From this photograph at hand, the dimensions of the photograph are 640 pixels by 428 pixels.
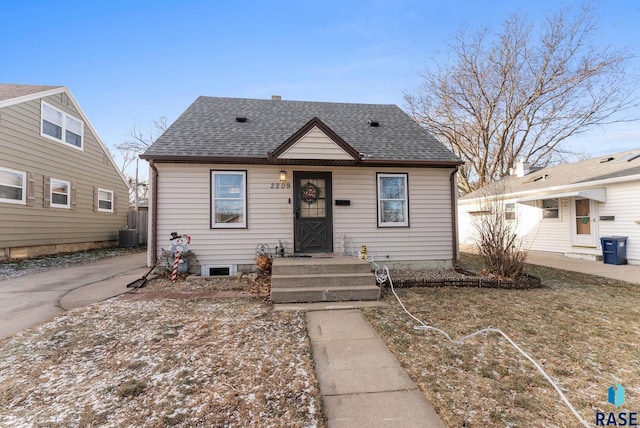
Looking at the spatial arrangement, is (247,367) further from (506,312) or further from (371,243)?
(371,243)

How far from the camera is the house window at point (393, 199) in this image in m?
7.61

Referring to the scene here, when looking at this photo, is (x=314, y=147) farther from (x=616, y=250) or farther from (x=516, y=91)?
(x=516, y=91)

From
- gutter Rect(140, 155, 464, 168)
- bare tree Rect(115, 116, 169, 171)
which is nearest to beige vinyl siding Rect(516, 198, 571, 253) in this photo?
gutter Rect(140, 155, 464, 168)

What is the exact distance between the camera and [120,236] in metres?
14.0

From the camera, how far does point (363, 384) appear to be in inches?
96.6

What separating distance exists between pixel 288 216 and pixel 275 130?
9.51 feet

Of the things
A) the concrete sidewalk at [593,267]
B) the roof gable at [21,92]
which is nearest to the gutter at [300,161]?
the concrete sidewalk at [593,267]

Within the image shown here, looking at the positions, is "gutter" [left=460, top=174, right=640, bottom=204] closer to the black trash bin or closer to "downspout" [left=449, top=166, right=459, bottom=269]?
"downspout" [left=449, top=166, right=459, bottom=269]

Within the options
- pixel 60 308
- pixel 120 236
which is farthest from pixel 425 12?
pixel 120 236

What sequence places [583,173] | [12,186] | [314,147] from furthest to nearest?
1. [583,173]
2. [12,186]
3. [314,147]

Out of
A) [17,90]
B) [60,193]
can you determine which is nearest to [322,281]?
[60,193]

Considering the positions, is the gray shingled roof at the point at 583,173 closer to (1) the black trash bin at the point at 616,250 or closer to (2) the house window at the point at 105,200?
(1) the black trash bin at the point at 616,250

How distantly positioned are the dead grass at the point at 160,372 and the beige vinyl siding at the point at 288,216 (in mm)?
2986

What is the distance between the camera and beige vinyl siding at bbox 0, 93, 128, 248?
355 inches
